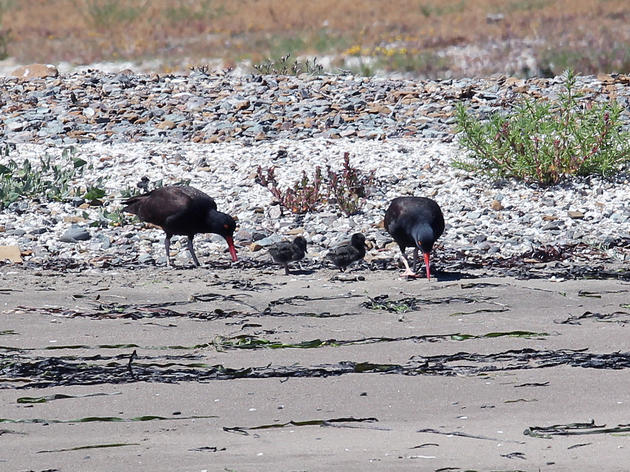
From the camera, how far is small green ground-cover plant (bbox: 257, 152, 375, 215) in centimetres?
1062

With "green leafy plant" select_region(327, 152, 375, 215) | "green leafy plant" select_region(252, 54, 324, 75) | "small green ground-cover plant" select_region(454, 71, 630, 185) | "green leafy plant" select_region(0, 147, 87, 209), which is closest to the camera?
"green leafy plant" select_region(327, 152, 375, 215)

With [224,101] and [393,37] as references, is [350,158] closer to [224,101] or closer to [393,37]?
[224,101]

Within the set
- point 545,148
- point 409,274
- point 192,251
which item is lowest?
point 409,274

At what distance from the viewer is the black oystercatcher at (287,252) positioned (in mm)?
8906

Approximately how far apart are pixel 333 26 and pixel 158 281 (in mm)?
24537

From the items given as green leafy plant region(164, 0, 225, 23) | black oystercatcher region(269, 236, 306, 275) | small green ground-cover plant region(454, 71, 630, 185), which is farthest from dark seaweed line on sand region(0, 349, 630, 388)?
green leafy plant region(164, 0, 225, 23)

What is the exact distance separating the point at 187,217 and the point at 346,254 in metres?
1.48

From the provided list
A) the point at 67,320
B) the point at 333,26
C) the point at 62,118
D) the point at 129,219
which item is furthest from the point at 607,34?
the point at 67,320

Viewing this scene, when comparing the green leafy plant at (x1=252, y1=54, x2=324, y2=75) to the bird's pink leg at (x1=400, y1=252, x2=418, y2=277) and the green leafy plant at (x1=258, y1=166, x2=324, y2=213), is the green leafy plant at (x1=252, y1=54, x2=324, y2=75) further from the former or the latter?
the bird's pink leg at (x1=400, y1=252, x2=418, y2=277)

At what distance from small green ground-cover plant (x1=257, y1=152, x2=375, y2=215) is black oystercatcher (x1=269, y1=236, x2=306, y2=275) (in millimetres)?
1562

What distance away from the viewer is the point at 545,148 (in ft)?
36.2

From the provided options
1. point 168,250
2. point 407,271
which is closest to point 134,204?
point 168,250

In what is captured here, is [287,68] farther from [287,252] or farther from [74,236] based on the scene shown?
[287,252]

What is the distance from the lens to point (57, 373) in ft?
19.1
